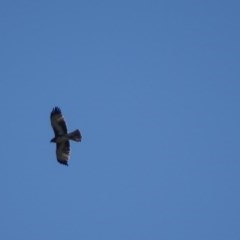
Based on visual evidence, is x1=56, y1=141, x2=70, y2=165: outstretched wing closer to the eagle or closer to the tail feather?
the eagle

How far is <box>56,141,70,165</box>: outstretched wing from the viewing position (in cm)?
4481

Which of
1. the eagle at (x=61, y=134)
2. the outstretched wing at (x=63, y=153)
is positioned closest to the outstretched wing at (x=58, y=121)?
the eagle at (x=61, y=134)

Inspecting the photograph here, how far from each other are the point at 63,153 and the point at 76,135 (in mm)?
1754

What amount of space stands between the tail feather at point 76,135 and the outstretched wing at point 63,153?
3.25ft

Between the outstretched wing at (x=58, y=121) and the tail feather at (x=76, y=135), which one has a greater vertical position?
the outstretched wing at (x=58, y=121)

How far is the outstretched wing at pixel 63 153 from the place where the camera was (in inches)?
1764

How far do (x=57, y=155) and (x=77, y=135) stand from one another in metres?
2.02

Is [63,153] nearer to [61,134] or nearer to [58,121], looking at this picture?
[61,134]

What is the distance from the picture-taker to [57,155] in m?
45.1

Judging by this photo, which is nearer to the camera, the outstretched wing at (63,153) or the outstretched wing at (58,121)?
the outstretched wing at (58,121)

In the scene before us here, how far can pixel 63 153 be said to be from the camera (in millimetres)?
45000

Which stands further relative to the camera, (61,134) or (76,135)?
(61,134)

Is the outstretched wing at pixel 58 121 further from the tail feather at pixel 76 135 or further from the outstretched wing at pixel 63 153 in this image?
the outstretched wing at pixel 63 153

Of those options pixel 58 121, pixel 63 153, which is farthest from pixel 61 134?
pixel 63 153
